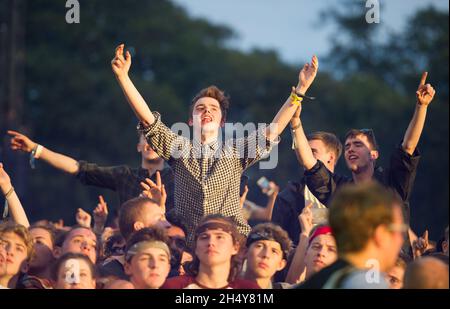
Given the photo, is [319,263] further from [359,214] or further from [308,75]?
[359,214]

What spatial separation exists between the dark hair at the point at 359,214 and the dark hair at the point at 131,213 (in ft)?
9.08

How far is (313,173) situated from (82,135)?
22.3 meters

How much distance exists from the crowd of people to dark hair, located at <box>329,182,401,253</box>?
57.8 inches

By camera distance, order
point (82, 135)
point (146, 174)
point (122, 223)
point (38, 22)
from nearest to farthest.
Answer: point (122, 223) → point (146, 174) → point (82, 135) → point (38, 22)

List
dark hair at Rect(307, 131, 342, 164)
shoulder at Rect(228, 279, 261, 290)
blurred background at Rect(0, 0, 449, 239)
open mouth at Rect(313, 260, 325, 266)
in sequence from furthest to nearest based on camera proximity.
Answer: blurred background at Rect(0, 0, 449, 239), dark hair at Rect(307, 131, 342, 164), open mouth at Rect(313, 260, 325, 266), shoulder at Rect(228, 279, 261, 290)

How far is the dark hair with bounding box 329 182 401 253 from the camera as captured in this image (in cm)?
430

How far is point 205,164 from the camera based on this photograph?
6910 mm

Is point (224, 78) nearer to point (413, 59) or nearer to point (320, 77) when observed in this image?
point (320, 77)

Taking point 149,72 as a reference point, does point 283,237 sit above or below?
below

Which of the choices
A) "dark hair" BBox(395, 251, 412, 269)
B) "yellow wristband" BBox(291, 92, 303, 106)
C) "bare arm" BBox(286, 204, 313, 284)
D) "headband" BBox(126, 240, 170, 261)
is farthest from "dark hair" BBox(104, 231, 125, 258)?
"dark hair" BBox(395, 251, 412, 269)

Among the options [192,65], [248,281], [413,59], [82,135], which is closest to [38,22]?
[82,135]

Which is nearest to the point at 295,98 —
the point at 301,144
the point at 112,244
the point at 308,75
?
the point at 308,75

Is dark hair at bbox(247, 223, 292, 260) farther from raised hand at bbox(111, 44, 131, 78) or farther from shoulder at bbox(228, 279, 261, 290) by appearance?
raised hand at bbox(111, 44, 131, 78)

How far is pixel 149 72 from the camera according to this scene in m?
34.8
